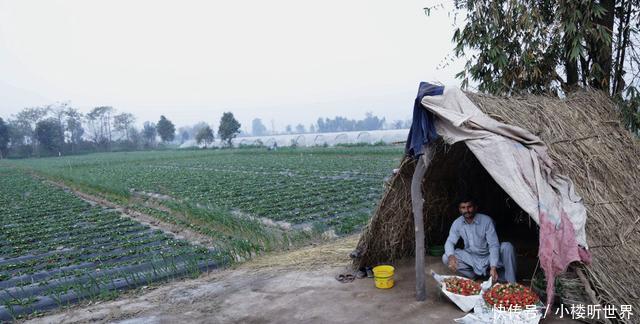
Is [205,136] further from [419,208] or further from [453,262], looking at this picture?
[419,208]

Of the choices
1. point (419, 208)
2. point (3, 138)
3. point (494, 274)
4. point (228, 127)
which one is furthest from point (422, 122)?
point (3, 138)

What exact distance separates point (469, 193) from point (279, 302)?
3.67 meters

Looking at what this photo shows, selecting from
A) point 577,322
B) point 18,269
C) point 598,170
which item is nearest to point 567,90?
point 598,170

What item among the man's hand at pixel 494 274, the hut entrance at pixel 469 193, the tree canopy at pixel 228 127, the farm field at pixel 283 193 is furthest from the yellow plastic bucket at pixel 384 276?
the tree canopy at pixel 228 127

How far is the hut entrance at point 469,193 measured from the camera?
608 centimetres

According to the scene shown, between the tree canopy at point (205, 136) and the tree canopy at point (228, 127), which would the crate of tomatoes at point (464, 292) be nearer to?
the tree canopy at point (228, 127)

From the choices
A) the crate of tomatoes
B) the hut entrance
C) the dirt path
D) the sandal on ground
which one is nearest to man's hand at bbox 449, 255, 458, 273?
the dirt path

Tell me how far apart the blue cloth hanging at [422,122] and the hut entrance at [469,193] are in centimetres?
52

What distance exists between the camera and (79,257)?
790 cm

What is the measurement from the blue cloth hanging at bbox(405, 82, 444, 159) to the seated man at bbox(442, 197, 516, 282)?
102cm

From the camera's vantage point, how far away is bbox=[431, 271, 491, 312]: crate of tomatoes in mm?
4493

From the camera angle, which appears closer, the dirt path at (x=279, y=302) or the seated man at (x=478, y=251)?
the dirt path at (x=279, y=302)

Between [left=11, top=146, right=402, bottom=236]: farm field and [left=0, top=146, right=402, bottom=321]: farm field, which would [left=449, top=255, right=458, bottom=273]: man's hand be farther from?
[left=11, top=146, right=402, bottom=236]: farm field

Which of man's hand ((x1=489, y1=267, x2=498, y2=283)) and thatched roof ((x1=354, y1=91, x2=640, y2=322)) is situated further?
man's hand ((x1=489, y1=267, x2=498, y2=283))
